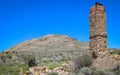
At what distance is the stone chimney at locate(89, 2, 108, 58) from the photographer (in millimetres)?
20938

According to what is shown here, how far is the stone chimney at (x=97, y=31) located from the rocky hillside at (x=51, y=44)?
161 ft

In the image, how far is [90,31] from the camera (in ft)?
70.8

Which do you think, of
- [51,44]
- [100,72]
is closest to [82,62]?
[100,72]

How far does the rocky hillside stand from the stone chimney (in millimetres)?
49019

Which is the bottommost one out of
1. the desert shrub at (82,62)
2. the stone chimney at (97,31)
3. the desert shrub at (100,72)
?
the desert shrub at (100,72)

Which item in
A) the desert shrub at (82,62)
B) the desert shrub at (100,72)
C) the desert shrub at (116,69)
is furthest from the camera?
the desert shrub at (82,62)

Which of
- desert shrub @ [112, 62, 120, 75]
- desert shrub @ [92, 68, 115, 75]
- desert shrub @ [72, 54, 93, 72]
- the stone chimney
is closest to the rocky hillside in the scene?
desert shrub @ [72, 54, 93, 72]

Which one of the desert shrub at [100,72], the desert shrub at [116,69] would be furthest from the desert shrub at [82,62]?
the desert shrub at [100,72]

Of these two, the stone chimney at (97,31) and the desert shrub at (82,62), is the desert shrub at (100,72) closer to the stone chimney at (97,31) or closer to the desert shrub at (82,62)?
the desert shrub at (82,62)

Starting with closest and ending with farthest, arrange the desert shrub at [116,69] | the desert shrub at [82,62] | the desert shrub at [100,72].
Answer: the desert shrub at [100,72], the desert shrub at [116,69], the desert shrub at [82,62]

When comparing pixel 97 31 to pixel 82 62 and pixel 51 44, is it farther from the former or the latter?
pixel 51 44

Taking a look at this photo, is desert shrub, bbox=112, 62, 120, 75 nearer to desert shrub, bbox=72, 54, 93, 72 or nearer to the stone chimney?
the stone chimney

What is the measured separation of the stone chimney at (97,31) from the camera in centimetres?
2094

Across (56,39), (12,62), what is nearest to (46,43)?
(56,39)
